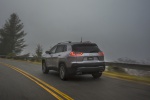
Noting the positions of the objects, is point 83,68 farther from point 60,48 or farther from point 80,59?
point 60,48

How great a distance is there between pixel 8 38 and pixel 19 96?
72.7 m

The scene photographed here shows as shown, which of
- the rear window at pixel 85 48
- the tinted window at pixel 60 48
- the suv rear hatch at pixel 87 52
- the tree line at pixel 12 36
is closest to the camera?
the suv rear hatch at pixel 87 52

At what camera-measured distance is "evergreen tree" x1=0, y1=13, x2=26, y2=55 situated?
258 ft

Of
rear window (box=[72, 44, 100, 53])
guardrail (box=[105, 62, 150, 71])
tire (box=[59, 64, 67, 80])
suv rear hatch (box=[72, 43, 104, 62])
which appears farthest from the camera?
guardrail (box=[105, 62, 150, 71])

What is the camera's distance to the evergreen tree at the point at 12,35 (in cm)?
7850

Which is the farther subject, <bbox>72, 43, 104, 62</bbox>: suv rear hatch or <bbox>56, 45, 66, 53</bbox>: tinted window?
<bbox>56, 45, 66, 53</bbox>: tinted window

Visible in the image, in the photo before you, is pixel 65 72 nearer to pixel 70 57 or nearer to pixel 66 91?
pixel 70 57

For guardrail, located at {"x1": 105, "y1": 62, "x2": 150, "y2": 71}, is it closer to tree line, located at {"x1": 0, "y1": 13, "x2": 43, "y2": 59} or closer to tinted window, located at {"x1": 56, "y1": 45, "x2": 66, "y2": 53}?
tinted window, located at {"x1": 56, "y1": 45, "x2": 66, "y2": 53}

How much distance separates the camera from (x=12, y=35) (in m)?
80.1

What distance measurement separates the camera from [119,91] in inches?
354

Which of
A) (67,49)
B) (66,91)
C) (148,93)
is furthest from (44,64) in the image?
(148,93)

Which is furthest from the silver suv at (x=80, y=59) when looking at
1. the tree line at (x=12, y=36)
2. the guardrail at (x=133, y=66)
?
the tree line at (x=12, y=36)

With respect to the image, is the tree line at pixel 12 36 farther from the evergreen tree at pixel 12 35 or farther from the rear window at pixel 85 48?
the rear window at pixel 85 48

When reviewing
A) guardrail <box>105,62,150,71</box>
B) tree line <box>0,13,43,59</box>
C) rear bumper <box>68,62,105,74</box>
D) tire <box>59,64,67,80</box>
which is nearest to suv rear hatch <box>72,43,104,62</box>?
rear bumper <box>68,62,105,74</box>
